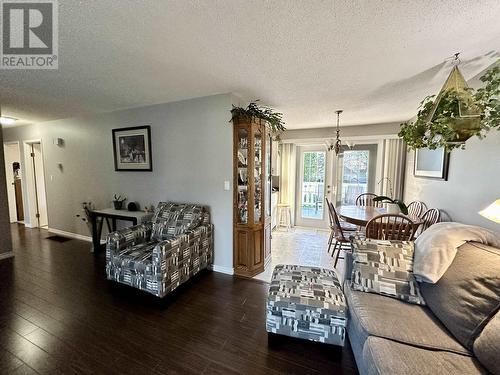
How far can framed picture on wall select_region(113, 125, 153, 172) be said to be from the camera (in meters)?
3.27

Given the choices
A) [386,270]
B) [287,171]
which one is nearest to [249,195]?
[386,270]

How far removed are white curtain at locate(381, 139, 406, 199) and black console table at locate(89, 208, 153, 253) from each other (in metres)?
4.65

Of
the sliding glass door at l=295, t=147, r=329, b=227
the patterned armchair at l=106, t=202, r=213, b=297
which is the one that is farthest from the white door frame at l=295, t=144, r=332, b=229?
the patterned armchair at l=106, t=202, r=213, b=297

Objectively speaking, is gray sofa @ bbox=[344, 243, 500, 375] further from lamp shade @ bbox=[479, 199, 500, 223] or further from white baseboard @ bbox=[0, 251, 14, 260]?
white baseboard @ bbox=[0, 251, 14, 260]

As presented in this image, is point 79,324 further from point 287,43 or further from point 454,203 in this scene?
point 454,203

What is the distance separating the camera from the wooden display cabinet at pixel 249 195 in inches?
106

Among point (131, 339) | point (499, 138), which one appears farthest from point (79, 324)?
point (499, 138)

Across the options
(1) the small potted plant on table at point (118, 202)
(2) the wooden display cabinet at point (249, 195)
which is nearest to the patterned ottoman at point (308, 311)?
(2) the wooden display cabinet at point (249, 195)

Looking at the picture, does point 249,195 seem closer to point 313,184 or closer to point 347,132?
point 313,184

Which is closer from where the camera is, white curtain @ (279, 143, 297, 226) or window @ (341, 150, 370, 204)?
window @ (341, 150, 370, 204)

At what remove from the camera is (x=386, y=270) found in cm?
162

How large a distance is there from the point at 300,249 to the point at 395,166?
266 cm

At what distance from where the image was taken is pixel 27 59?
1904 mm

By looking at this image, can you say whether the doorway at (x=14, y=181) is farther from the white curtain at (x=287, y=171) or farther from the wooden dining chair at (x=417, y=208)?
the wooden dining chair at (x=417, y=208)
